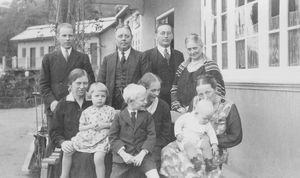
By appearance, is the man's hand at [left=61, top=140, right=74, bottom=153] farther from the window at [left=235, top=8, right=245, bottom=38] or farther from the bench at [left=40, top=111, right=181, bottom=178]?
the window at [left=235, top=8, right=245, bottom=38]

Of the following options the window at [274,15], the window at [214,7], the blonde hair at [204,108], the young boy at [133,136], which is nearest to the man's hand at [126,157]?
the young boy at [133,136]

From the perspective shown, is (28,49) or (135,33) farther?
(28,49)

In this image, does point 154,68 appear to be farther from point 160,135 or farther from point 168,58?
point 160,135

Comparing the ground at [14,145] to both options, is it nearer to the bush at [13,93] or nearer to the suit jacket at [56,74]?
the suit jacket at [56,74]

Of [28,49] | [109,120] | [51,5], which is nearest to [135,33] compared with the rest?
[51,5]

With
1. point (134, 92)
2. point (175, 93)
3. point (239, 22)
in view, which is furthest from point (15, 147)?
point (134, 92)

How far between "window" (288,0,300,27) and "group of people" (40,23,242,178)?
105 centimetres

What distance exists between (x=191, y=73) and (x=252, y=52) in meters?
1.58

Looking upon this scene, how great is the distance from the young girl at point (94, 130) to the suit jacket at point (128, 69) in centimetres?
66

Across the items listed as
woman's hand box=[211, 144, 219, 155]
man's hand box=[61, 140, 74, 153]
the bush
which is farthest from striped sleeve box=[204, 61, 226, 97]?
the bush

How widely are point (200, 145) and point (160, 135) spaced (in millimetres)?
511

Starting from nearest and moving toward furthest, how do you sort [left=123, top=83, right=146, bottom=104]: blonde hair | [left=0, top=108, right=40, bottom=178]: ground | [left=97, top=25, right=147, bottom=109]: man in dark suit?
[left=123, top=83, right=146, bottom=104]: blonde hair < [left=97, top=25, right=147, bottom=109]: man in dark suit < [left=0, top=108, right=40, bottom=178]: ground

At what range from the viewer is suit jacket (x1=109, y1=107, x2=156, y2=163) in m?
3.57

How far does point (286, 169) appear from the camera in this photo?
14.6 feet
